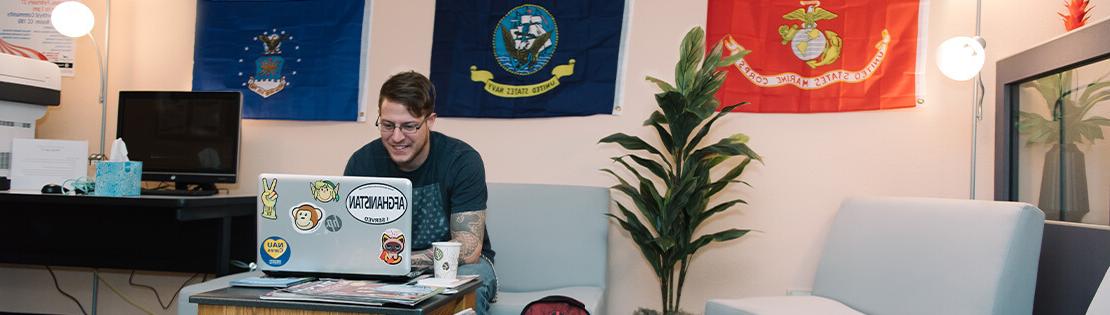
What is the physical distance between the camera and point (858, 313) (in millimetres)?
2531

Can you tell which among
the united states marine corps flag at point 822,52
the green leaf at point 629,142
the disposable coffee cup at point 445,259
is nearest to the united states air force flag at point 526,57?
the green leaf at point 629,142

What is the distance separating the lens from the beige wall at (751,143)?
3.14 m

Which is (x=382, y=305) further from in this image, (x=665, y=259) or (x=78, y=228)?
(x=78, y=228)

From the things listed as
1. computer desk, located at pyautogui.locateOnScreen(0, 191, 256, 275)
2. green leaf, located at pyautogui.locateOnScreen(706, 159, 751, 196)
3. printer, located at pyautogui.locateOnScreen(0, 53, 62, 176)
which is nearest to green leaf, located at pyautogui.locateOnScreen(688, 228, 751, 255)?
green leaf, located at pyautogui.locateOnScreen(706, 159, 751, 196)

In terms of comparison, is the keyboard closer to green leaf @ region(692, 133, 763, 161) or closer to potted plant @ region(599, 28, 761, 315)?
potted plant @ region(599, 28, 761, 315)

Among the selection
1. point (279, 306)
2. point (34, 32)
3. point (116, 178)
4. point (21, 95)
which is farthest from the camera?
point (34, 32)

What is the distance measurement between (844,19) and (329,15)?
7.38 feet

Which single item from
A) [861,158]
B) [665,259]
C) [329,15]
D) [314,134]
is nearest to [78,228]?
[314,134]

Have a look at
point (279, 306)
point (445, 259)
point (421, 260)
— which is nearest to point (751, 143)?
point (421, 260)

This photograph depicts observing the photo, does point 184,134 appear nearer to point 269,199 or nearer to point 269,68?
point 269,68

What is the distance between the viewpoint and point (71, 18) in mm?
3359

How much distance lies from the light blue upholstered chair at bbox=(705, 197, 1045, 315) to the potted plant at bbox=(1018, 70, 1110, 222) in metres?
0.37

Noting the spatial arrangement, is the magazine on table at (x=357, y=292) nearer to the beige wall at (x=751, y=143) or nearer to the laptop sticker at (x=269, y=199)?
the laptop sticker at (x=269, y=199)

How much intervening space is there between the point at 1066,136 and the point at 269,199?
2.40 metres
